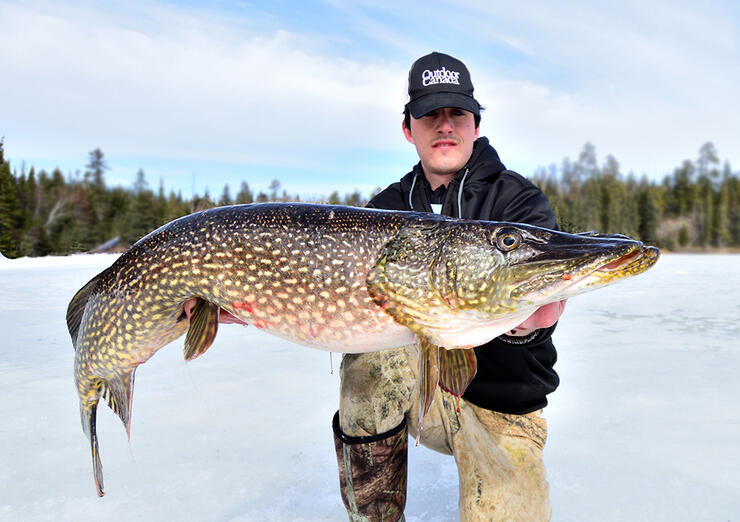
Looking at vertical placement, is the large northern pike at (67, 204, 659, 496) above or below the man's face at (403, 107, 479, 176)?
below

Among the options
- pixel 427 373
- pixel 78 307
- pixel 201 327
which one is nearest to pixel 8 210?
pixel 78 307

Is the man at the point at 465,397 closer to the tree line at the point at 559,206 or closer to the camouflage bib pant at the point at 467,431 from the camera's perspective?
the camouflage bib pant at the point at 467,431

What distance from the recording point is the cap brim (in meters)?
2.52

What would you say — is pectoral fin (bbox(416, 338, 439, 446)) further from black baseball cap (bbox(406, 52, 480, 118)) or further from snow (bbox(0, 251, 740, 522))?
black baseball cap (bbox(406, 52, 480, 118))

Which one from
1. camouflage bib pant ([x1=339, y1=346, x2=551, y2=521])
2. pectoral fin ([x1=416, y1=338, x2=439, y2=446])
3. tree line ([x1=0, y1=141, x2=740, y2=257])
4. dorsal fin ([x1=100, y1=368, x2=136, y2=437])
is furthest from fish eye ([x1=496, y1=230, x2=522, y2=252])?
tree line ([x1=0, y1=141, x2=740, y2=257])

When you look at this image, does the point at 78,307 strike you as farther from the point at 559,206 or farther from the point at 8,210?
the point at 559,206

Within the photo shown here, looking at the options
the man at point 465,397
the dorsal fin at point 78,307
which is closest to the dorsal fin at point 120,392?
the dorsal fin at point 78,307

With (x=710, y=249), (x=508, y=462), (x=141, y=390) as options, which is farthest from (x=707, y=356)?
(x=710, y=249)

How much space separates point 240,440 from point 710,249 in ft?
205

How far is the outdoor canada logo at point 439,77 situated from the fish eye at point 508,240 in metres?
1.19

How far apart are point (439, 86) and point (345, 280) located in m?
1.30

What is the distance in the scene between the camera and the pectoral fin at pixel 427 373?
5.56ft

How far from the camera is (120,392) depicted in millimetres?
2242

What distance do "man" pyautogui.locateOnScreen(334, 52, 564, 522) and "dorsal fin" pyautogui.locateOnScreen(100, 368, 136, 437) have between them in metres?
0.94
